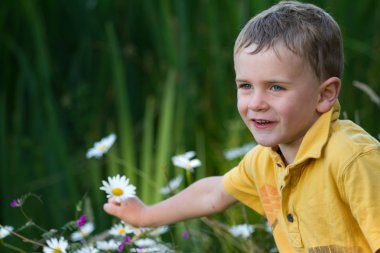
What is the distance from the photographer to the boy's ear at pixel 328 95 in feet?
4.76

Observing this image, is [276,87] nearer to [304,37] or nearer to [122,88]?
[304,37]

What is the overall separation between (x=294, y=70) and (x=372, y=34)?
1277 millimetres

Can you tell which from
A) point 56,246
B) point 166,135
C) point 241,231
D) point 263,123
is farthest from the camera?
point 166,135

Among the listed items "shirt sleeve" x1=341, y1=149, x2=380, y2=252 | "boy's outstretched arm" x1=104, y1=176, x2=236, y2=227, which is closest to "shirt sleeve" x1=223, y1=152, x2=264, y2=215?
"boy's outstretched arm" x1=104, y1=176, x2=236, y2=227

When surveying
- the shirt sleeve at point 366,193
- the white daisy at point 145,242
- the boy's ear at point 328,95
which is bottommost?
the white daisy at point 145,242

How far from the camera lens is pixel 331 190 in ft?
4.62

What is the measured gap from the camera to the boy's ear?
4.76 feet

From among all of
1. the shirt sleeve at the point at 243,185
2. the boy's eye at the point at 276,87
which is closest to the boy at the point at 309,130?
the boy's eye at the point at 276,87

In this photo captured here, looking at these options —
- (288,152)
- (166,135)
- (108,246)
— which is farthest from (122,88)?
(288,152)

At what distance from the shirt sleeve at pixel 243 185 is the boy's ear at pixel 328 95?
26cm

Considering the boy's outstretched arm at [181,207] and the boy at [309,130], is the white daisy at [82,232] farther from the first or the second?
the boy at [309,130]

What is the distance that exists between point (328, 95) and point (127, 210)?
0.54 metres

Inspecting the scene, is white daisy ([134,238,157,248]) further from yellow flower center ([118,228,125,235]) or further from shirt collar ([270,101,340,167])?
shirt collar ([270,101,340,167])

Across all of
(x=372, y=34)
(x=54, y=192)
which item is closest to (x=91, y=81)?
(x=54, y=192)
